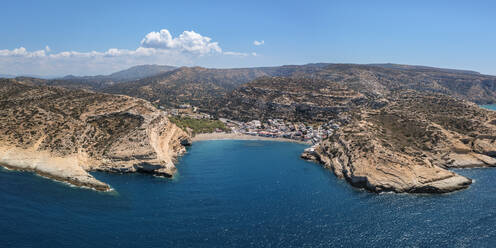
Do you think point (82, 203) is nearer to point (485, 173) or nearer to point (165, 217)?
point (165, 217)

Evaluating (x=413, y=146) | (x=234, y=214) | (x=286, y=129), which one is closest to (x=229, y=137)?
(x=286, y=129)

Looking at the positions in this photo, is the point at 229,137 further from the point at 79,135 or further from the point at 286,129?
the point at 79,135

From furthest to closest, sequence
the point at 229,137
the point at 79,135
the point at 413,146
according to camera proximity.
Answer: the point at 229,137 < the point at 413,146 < the point at 79,135

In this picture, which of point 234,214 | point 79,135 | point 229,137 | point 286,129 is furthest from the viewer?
point 286,129

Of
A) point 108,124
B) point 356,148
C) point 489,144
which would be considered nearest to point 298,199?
point 356,148

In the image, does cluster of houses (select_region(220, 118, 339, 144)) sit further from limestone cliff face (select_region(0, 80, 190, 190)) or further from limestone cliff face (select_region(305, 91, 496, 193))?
limestone cliff face (select_region(0, 80, 190, 190))
